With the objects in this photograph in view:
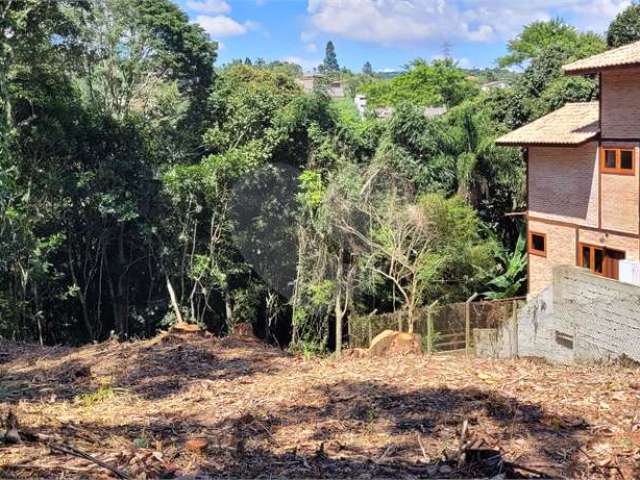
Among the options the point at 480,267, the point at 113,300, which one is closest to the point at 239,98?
the point at 113,300

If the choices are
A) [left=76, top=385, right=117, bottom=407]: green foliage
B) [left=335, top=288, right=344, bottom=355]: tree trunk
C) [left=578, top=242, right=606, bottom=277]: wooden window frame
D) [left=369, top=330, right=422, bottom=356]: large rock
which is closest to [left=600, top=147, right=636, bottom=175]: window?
[left=578, top=242, right=606, bottom=277]: wooden window frame

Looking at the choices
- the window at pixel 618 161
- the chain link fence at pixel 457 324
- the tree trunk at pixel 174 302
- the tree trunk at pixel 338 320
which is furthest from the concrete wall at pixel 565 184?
the tree trunk at pixel 174 302

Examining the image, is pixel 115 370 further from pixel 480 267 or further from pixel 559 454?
pixel 480 267

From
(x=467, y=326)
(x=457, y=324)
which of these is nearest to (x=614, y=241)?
(x=467, y=326)

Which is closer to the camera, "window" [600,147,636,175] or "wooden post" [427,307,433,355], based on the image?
"wooden post" [427,307,433,355]

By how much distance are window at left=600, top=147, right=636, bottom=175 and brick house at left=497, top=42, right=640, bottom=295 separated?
2cm

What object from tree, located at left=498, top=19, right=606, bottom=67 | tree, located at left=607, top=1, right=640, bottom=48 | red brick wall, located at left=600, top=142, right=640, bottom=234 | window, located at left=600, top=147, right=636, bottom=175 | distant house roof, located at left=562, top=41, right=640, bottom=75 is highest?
tree, located at left=498, top=19, right=606, bottom=67

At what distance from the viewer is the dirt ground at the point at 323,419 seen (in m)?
3.85

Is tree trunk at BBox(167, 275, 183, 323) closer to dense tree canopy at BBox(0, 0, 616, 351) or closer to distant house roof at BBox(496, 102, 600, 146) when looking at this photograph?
dense tree canopy at BBox(0, 0, 616, 351)

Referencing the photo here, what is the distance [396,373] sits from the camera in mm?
6363

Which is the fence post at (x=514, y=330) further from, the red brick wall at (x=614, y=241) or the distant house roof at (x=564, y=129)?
the distant house roof at (x=564, y=129)

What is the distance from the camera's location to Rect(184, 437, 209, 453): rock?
4.26 m

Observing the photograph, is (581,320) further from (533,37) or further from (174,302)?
(533,37)

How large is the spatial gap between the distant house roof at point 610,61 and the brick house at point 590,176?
0.02 meters
